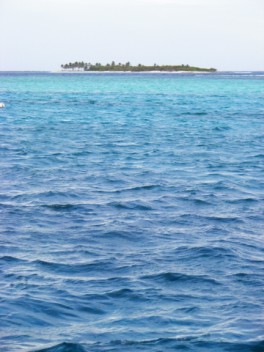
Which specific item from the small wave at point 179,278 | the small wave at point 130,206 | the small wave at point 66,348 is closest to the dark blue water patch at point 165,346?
the small wave at point 66,348

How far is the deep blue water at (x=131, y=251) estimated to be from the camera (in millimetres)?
8859

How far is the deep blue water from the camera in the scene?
8859 millimetres

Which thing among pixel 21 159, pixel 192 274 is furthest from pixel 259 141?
pixel 192 274

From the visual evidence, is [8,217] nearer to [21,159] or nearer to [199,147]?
[21,159]

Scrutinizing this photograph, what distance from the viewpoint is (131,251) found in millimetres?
12461

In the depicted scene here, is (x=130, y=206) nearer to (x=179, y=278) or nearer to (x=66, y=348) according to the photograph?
(x=179, y=278)

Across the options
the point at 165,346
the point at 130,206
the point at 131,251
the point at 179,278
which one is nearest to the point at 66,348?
the point at 165,346

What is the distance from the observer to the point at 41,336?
28.5 ft

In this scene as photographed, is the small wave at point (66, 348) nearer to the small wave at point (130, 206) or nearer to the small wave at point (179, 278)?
the small wave at point (179, 278)

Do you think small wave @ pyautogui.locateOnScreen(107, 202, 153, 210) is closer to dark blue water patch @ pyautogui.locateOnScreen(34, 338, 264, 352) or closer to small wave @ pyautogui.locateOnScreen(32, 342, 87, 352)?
dark blue water patch @ pyautogui.locateOnScreen(34, 338, 264, 352)

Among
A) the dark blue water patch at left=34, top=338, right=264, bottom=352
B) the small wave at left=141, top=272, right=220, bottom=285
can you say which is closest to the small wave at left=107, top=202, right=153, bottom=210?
the small wave at left=141, top=272, right=220, bottom=285

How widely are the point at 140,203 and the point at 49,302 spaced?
22.4ft

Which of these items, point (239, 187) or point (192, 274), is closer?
point (192, 274)

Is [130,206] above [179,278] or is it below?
below
